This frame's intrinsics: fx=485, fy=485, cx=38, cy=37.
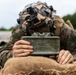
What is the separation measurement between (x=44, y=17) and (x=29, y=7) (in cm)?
23

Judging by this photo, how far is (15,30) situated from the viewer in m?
3.83

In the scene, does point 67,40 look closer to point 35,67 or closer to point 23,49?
point 23,49

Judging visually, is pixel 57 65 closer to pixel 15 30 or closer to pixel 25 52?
pixel 25 52

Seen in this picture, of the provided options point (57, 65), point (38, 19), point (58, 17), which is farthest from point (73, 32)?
point (57, 65)

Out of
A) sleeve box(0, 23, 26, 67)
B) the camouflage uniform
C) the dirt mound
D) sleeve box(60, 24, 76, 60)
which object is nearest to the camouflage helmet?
the camouflage uniform

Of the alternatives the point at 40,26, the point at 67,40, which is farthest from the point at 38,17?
the point at 67,40

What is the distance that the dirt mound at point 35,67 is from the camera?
254 cm

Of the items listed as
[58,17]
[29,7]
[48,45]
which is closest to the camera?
[48,45]

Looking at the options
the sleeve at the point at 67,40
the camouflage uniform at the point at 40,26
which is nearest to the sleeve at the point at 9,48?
the camouflage uniform at the point at 40,26

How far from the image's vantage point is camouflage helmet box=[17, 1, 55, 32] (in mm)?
3154

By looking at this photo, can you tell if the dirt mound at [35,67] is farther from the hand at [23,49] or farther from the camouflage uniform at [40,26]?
the camouflage uniform at [40,26]

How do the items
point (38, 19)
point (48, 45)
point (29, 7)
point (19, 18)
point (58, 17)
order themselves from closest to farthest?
point (48, 45) < point (38, 19) < point (29, 7) < point (19, 18) < point (58, 17)

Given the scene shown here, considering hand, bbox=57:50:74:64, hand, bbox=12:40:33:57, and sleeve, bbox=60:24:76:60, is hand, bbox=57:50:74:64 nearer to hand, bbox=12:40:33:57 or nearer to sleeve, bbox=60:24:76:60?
hand, bbox=12:40:33:57

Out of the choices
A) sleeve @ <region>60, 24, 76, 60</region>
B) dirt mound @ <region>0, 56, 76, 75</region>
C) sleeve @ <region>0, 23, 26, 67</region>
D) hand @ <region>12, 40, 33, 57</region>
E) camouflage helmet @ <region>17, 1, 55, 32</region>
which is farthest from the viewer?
sleeve @ <region>60, 24, 76, 60</region>
